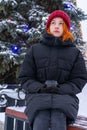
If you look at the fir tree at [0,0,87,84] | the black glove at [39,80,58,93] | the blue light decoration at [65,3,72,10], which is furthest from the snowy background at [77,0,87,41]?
the black glove at [39,80,58,93]

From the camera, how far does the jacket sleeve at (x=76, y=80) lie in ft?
12.2

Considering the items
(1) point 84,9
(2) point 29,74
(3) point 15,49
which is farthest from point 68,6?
(2) point 29,74

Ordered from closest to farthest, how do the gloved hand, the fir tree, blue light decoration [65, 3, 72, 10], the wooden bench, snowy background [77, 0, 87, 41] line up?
the gloved hand → the wooden bench → the fir tree → blue light decoration [65, 3, 72, 10] → snowy background [77, 0, 87, 41]

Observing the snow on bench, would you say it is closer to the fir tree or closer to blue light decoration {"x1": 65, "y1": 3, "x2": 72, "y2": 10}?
the fir tree

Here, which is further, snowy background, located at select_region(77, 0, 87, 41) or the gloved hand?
snowy background, located at select_region(77, 0, 87, 41)

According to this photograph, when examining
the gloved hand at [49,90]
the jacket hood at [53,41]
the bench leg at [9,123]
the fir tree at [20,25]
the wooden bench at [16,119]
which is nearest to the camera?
the gloved hand at [49,90]

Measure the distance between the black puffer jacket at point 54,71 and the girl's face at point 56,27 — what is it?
0.07 m

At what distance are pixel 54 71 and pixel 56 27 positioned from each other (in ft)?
1.39

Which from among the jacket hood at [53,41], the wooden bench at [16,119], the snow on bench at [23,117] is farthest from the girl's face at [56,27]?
the wooden bench at [16,119]

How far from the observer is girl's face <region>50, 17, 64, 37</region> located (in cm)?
389

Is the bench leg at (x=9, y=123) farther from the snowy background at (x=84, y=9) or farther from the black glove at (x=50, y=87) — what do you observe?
the snowy background at (x=84, y=9)

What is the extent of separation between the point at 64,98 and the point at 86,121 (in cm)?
81

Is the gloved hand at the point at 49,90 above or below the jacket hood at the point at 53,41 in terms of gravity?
below

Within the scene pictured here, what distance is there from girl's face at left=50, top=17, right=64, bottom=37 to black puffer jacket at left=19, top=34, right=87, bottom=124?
0.07 meters
